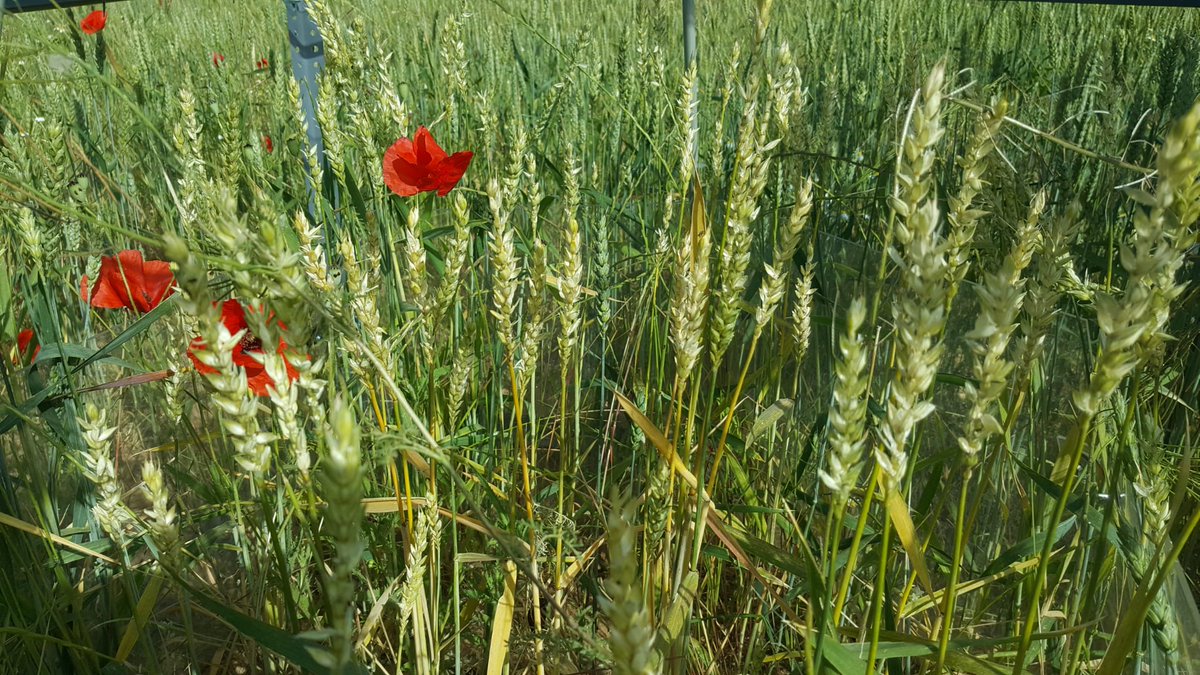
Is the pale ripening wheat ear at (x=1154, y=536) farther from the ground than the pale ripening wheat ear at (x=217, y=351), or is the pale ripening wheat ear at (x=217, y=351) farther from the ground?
the pale ripening wheat ear at (x=217, y=351)

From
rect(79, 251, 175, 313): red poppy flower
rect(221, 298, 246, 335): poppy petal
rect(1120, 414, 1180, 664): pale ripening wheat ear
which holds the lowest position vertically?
rect(1120, 414, 1180, 664): pale ripening wheat ear

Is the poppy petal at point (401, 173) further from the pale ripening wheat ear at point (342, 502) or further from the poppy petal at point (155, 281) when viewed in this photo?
the pale ripening wheat ear at point (342, 502)

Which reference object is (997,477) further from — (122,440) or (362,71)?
(122,440)

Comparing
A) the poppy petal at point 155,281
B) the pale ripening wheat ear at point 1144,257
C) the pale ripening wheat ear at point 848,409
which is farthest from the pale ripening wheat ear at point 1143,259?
the poppy petal at point 155,281

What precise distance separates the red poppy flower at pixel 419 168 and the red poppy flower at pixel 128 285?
292 mm

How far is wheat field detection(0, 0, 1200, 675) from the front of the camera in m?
0.47

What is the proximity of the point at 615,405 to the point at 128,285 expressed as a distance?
0.61 metres

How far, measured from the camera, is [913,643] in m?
0.74

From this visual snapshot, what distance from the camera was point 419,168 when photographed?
1234 millimetres

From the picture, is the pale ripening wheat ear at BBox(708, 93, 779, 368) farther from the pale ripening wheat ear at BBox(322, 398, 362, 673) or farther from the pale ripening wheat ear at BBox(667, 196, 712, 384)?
the pale ripening wheat ear at BBox(322, 398, 362, 673)

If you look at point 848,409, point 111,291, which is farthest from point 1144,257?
point 111,291

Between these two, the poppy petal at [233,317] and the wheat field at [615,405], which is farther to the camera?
the poppy petal at [233,317]

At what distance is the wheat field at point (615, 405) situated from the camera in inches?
18.5

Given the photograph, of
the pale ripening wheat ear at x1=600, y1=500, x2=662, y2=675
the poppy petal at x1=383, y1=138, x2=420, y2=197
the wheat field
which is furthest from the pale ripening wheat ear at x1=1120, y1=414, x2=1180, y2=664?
the poppy petal at x1=383, y1=138, x2=420, y2=197
